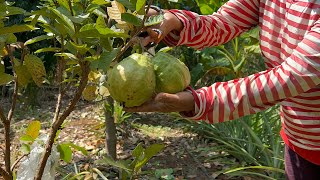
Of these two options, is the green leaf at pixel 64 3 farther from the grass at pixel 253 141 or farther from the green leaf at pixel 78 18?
the grass at pixel 253 141

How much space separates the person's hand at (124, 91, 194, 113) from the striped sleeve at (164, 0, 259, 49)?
38cm

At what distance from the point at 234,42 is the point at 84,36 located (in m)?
3.55

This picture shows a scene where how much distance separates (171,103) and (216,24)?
537 millimetres

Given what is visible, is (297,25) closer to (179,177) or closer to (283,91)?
(283,91)

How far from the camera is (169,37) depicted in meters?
1.56

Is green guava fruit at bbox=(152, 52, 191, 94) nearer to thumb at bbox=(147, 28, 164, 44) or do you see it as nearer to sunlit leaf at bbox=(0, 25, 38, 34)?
thumb at bbox=(147, 28, 164, 44)

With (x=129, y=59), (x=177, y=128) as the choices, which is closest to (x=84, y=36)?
(x=129, y=59)

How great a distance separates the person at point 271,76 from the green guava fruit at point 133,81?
36 millimetres

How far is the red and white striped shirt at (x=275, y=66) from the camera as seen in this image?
3.83 ft

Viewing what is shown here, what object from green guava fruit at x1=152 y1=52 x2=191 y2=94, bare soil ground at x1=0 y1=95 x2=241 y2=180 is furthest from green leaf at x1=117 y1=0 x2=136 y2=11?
bare soil ground at x1=0 y1=95 x2=241 y2=180

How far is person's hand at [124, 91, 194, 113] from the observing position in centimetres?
120

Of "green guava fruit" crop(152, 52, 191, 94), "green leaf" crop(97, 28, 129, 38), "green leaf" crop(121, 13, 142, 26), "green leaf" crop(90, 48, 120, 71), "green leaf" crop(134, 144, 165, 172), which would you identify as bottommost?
"green leaf" crop(134, 144, 165, 172)

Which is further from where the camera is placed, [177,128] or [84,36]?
[177,128]

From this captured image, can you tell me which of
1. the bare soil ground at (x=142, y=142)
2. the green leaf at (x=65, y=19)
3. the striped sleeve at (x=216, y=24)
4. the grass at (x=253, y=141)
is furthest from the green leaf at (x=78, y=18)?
the grass at (x=253, y=141)
